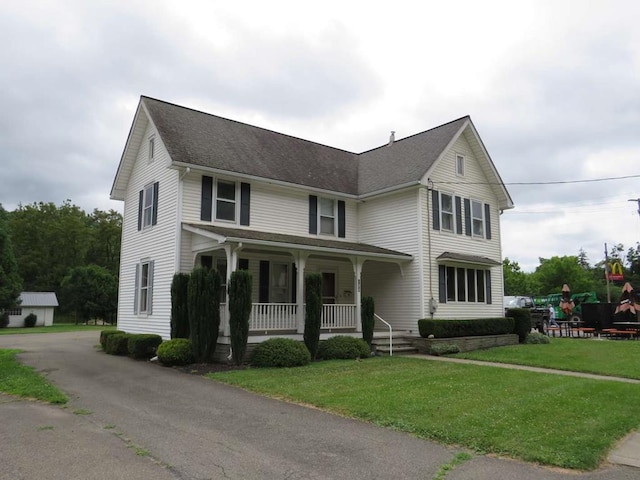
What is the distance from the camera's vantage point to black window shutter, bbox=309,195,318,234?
1931cm

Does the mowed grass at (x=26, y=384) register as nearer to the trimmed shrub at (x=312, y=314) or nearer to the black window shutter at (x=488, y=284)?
the trimmed shrub at (x=312, y=314)

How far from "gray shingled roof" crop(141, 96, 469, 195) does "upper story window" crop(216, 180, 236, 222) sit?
653 millimetres

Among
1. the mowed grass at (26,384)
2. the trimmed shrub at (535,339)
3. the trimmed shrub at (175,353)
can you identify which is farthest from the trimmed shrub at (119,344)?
the trimmed shrub at (535,339)

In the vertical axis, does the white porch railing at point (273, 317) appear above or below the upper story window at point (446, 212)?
below

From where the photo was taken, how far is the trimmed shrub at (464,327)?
1730 centimetres

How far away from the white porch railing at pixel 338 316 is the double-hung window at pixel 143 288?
6244 mm

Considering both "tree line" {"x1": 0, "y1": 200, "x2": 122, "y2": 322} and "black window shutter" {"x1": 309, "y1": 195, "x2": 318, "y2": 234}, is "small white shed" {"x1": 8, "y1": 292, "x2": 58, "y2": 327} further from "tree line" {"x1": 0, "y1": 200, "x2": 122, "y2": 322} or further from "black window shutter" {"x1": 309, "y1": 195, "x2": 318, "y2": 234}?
"black window shutter" {"x1": 309, "y1": 195, "x2": 318, "y2": 234}

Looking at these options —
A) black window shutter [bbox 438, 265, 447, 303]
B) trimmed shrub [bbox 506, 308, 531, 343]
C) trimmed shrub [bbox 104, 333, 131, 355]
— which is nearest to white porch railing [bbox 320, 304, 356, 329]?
black window shutter [bbox 438, 265, 447, 303]

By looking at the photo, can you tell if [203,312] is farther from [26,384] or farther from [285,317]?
[26,384]

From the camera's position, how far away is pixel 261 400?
915 centimetres

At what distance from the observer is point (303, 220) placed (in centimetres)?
1906

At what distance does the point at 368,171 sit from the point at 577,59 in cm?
1044

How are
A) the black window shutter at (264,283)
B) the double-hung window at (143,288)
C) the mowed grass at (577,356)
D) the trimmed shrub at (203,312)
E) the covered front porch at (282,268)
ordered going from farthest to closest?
the black window shutter at (264,283) → the double-hung window at (143,288) → the covered front porch at (282,268) → the trimmed shrub at (203,312) → the mowed grass at (577,356)

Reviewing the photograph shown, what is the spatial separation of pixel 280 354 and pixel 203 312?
2.44m
